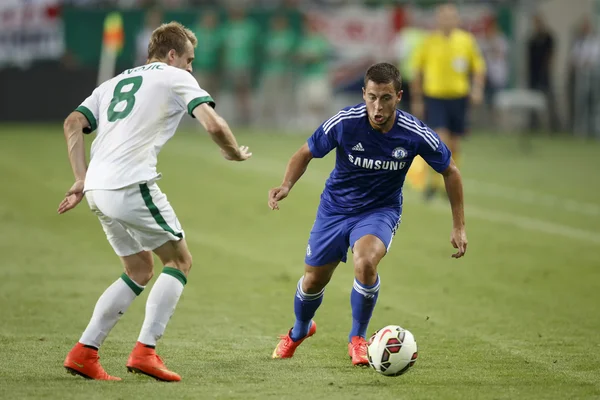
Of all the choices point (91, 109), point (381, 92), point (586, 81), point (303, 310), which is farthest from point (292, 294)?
point (586, 81)

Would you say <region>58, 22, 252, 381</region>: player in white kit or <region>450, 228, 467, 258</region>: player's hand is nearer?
<region>58, 22, 252, 381</region>: player in white kit

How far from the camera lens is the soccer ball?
6.58m

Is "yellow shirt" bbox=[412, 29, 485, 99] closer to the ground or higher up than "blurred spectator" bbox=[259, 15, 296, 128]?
higher up

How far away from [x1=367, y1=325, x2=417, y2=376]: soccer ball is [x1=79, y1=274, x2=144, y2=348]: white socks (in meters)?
1.51

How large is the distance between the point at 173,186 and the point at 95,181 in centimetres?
1075

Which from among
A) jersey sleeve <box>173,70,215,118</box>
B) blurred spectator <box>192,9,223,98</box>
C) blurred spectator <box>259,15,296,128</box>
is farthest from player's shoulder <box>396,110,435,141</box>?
blurred spectator <box>259,15,296,128</box>

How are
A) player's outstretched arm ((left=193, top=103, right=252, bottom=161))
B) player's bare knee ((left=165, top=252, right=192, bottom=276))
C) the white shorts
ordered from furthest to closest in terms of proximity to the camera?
1. player's bare knee ((left=165, top=252, right=192, bottom=276))
2. the white shorts
3. player's outstretched arm ((left=193, top=103, right=252, bottom=161))

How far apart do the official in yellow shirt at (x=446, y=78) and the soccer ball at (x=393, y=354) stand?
9.48m

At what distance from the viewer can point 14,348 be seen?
291 inches

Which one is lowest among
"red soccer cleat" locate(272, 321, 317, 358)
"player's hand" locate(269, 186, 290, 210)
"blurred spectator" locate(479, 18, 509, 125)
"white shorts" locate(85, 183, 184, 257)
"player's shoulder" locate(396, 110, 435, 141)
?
"blurred spectator" locate(479, 18, 509, 125)

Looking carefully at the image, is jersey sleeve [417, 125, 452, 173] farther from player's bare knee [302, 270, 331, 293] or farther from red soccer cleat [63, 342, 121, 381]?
red soccer cleat [63, 342, 121, 381]

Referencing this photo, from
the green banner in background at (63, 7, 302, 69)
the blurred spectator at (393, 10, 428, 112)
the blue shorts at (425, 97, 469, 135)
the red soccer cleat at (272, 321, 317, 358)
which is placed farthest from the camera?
the green banner in background at (63, 7, 302, 69)

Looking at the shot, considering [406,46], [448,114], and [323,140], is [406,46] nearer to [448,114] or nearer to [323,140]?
[448,114]

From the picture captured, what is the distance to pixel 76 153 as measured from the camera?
6523 mm
